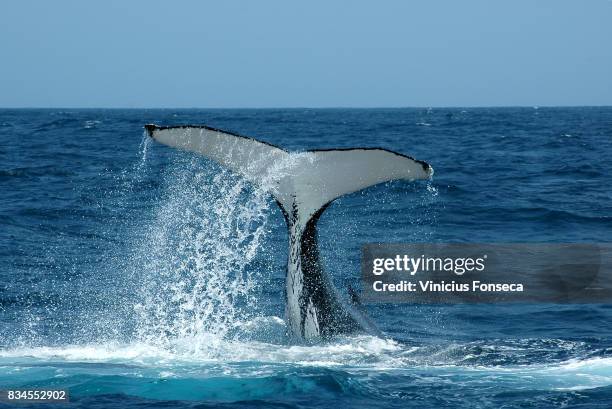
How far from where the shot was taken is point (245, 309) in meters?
11.6

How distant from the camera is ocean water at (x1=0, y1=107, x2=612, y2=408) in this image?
811 centimetres

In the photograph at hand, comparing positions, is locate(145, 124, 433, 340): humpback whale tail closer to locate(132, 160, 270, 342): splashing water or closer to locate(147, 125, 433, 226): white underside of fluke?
locate(147, 125, 433, 226): white underside of fluke

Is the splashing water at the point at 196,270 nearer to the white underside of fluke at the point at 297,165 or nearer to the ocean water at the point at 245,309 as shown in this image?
the ocean water at the point at 245,309

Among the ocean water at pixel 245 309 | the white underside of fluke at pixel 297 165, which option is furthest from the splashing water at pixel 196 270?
the white underside of fluke at pixel 297 165

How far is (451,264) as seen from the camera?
15.4m

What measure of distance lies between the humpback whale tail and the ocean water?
263mm

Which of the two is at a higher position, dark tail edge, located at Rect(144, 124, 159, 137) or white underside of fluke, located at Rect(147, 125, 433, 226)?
dark tail edge, located at Rect(144, 124, 159, 137)

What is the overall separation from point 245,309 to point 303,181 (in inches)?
151

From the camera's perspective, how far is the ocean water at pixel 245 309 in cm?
811

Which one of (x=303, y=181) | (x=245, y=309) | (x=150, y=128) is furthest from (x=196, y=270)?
(x=150, y=128)

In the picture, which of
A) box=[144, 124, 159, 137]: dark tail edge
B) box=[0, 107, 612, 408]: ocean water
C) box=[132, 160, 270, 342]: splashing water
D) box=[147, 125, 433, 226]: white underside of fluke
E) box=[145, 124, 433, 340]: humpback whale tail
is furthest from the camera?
box=[132, 160, 270, 342]: splashing water

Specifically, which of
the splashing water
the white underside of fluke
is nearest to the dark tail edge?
the white underside of fluke

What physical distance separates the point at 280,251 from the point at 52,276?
3785 mm

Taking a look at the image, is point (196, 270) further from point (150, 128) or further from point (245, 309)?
point (150, 128)
